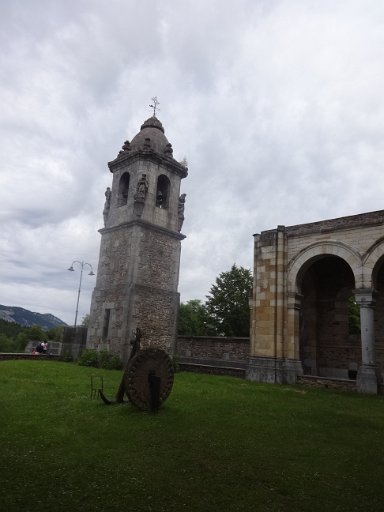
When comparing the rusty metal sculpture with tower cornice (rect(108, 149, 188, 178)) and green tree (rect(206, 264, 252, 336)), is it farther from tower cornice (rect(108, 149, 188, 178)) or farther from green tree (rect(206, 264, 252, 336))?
green tree (rect(206, 264, 252, 336))

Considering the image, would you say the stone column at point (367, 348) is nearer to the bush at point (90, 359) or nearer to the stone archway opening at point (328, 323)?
the stone archway opening at point (328, 323)

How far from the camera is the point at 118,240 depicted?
2273cm

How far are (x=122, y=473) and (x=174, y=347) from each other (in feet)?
57.0

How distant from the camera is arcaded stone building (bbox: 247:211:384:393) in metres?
14.8

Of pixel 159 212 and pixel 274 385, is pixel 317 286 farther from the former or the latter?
pixel 159 212

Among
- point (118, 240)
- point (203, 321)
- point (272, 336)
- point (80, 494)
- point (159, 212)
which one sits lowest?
point (80, 494)

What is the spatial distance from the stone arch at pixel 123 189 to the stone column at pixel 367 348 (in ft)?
48.2

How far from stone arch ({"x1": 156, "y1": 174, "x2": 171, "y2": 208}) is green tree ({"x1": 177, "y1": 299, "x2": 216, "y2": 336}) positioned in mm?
19680

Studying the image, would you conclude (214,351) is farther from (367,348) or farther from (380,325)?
(367,348)

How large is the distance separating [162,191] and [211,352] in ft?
33.5

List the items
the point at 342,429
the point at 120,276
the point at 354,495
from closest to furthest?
the point at 354,495 < the point at 342,429 < the point at 120,276

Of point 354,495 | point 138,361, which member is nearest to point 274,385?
point 138,361

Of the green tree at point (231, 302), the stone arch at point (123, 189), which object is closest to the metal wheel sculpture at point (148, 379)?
the stone arch at point (123, 189)

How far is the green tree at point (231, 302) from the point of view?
128ft
